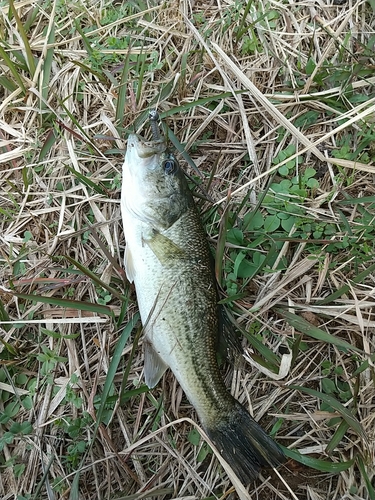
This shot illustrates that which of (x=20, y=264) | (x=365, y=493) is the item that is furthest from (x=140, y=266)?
(x=365, y=493)

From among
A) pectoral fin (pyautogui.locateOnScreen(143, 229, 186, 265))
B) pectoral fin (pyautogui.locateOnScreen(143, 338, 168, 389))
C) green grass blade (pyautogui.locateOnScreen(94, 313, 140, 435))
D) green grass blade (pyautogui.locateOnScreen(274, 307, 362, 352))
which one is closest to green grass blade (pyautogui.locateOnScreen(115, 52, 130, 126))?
pectoral fin (pyautogui.locateOnScreen(143, 229, 186, 265))

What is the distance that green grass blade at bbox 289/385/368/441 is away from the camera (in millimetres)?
2666

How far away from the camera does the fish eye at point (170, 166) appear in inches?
114

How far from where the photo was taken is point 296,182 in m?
3.12

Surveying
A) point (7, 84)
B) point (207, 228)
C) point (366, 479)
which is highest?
point (7, 84)

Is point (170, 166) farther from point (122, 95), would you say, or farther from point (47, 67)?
A: point (47, 67)

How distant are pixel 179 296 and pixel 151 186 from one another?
769 millimetres

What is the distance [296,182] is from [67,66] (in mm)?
2035

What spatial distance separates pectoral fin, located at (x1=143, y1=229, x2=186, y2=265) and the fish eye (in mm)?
423

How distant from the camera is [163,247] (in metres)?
2.82

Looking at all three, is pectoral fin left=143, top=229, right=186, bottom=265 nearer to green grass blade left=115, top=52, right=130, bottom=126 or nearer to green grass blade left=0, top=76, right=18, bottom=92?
green grass blade left=115, top=52, right=130, bottom=126

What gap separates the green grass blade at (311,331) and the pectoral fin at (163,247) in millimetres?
835

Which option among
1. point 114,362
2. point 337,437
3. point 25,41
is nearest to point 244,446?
point 337,437

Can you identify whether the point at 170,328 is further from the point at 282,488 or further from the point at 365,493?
the point at 365,493
